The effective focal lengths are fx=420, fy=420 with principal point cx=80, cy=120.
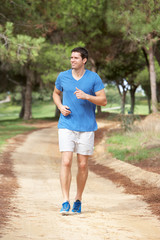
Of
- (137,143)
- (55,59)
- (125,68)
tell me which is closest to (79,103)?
(137,143)

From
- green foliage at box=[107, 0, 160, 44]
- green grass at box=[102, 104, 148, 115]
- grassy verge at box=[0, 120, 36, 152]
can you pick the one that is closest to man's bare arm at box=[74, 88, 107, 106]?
green foliage at box=[107, 0, 160, 44]

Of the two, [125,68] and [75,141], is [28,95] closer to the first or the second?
[125,68]

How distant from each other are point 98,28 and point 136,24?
17.7 meters

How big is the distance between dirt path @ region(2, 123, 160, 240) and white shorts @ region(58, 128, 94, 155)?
0.89 m

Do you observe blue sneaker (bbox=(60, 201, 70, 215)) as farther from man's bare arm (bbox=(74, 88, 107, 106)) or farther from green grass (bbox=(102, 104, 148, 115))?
green grass (bbox=(102, 104, 148, 115))

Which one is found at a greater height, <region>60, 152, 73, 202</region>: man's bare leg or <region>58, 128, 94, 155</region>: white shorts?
<region>58, 128, 94, 155</region>: white shorts

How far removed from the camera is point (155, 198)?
23.8 ft

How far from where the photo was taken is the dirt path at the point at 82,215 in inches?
178

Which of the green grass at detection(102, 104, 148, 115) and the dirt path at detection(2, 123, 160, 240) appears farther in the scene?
the green grass at detection(102, 104, 148, 115)

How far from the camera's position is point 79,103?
5.66m

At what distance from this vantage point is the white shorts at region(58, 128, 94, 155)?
5699 mm

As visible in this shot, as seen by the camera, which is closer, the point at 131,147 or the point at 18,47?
the point at 131,147

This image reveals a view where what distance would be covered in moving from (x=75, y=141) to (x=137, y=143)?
30.1 ft

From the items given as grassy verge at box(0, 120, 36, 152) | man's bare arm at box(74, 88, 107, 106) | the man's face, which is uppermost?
the man's face
